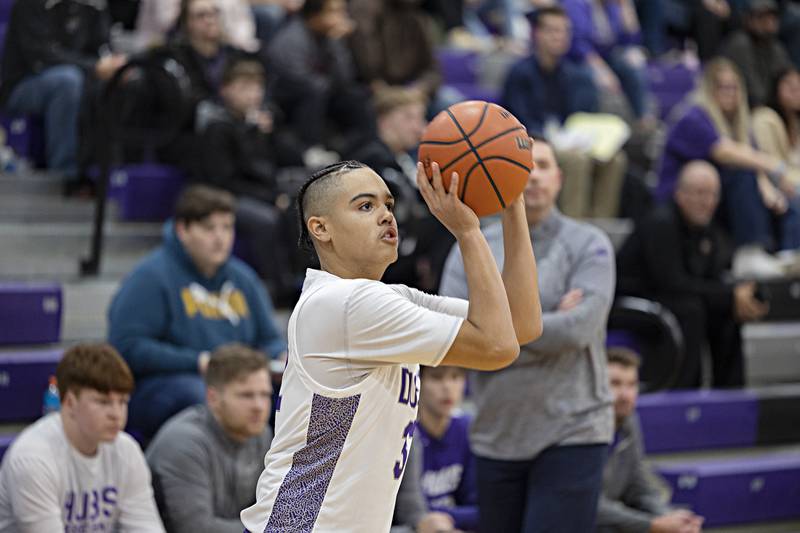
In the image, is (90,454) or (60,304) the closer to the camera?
(90,454)

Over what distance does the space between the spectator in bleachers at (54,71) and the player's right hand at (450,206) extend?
4353 mm

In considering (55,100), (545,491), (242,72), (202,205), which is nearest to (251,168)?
(242,72)

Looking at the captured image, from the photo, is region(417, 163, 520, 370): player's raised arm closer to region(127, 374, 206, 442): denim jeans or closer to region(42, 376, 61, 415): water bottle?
region(127, 374, 206, 442): denim jeans

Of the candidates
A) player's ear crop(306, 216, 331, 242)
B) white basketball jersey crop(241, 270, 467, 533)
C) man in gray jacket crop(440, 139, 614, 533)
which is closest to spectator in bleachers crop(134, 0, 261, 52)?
man in gray jacket crop(440, 139, 614, 533)

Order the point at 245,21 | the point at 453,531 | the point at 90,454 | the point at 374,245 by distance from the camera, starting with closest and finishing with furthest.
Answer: the point at 374,245
the point at 90,454
the point at 453,531
the point at 245,21

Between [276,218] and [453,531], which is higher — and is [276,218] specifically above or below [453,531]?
above

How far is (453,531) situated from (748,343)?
11.7ft

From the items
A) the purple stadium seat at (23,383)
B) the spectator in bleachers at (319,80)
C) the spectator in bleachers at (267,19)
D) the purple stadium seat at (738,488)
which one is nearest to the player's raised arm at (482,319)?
the purple stadium seat at (23,383)

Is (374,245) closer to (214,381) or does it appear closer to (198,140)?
(214,381)

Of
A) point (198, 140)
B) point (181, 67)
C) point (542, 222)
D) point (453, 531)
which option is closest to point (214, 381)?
point (453, 531)

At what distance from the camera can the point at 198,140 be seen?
7.10 metres

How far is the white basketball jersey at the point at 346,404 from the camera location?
279cm

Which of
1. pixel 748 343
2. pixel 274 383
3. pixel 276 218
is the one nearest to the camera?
pixel 274 383

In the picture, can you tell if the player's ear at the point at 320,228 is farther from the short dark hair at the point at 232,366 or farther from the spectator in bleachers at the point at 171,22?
the spectator in bleachers at the point at 171,22
